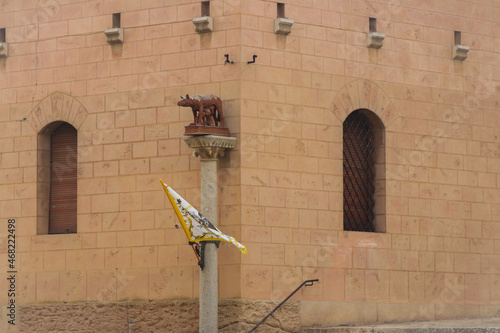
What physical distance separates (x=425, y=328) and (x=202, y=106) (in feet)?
17.5

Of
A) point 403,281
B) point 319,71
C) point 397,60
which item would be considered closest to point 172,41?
point 319,71

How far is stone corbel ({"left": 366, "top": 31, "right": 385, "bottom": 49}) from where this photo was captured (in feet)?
74.6

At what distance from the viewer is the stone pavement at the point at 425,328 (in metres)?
20.6

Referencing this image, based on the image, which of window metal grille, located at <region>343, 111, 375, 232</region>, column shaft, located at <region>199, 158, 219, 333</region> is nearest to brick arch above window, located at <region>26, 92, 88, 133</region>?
column shaft, located at <region>199, 158, 219, 333</region>

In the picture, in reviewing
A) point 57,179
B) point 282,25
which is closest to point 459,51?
point 282,25

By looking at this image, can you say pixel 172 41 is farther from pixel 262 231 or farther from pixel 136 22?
pixel 262 231

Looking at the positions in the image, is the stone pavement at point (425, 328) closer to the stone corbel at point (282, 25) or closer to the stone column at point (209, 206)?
the stone column at point (209, 206)

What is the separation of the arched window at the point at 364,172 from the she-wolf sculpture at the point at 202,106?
2931 millimetres

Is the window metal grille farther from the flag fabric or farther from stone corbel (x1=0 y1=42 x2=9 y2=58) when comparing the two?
stone corbel (x1=0 y1=42 x2=9 y2=58)

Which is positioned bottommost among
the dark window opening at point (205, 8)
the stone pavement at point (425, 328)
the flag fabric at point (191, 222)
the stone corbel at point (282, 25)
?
the stone pavement at point (425, 328)

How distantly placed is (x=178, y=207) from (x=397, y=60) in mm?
5544

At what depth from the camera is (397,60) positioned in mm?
23156

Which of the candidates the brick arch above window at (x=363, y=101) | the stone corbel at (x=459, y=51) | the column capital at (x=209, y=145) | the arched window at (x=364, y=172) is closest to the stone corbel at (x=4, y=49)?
the column capital at (x=209, y=145)

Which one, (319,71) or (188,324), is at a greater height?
(319,71)
